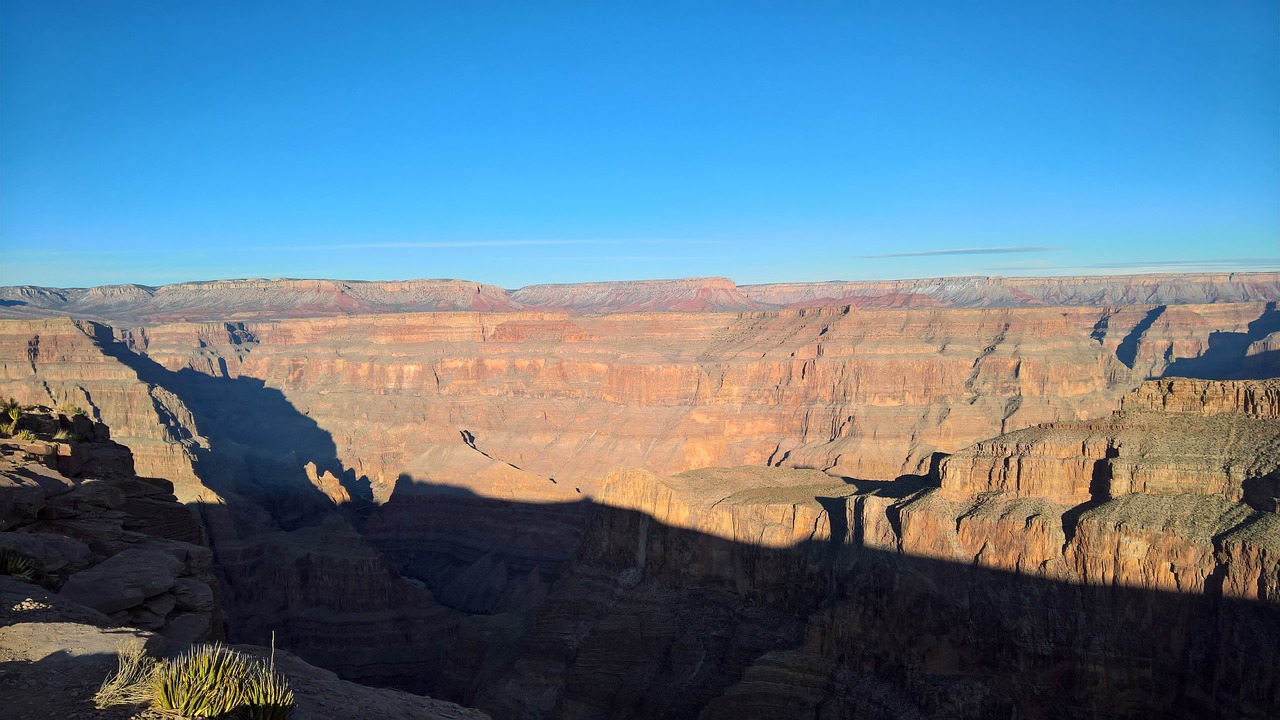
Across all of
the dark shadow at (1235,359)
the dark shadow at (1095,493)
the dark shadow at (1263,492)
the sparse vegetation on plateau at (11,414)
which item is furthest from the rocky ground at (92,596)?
the dark shadow at (1235,359)

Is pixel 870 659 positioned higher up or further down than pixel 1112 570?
further down

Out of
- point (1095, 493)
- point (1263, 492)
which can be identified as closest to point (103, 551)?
point (1095, 493)

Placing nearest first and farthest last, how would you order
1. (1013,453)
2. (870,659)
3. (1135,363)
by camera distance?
(870,659) < (1013,453) < (1135,363)

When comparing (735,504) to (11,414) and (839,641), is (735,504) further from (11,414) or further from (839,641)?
(11,414)

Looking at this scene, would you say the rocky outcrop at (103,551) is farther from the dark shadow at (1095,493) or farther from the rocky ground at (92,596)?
the dark shadow at (1095,493)

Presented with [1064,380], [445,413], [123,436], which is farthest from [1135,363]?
[123,436]

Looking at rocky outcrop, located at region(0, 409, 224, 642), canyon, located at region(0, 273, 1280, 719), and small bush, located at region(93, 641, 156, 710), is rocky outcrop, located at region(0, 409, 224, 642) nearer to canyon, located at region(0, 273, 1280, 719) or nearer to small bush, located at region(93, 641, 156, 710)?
small bush, located at region(93, 641, 156, 710)

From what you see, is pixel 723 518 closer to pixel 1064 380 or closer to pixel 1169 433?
pixel 1169 433
